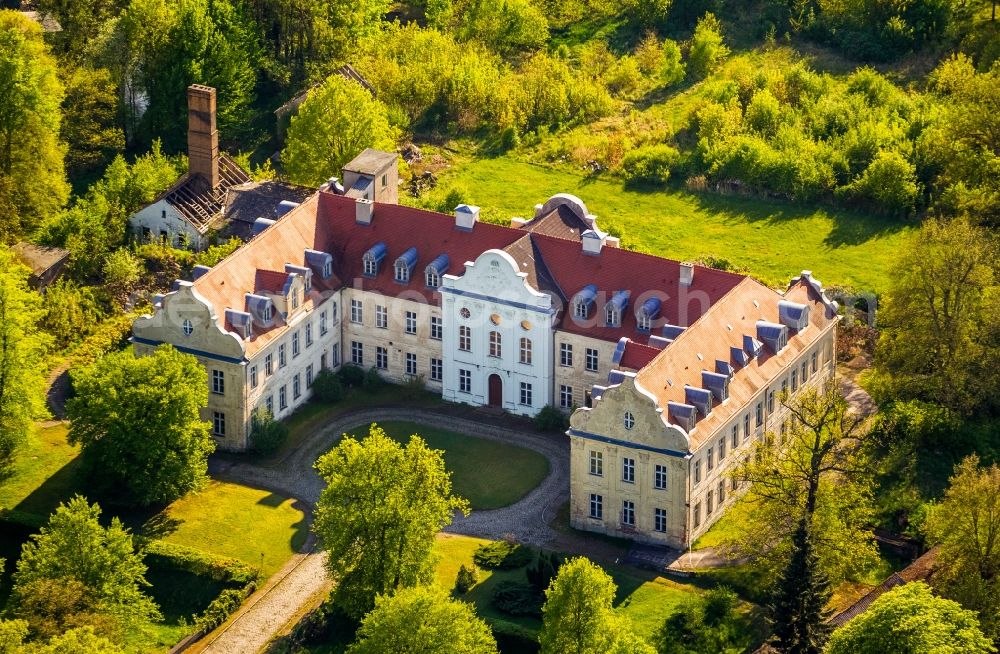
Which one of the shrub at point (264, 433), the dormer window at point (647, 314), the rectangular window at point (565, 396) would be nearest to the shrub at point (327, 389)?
the shrub at point (264, 433)

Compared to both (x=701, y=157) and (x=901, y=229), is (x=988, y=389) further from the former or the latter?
(x=701, y=157)

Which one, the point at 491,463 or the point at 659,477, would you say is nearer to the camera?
the point at 659,477

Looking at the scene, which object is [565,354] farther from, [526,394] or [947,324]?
[947,324]

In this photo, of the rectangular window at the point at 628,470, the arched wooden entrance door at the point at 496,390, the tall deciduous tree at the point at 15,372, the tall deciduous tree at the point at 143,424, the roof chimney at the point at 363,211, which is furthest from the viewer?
the roof chimney at the point at 363,211

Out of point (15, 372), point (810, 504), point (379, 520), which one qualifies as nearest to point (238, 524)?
point (379, 520)

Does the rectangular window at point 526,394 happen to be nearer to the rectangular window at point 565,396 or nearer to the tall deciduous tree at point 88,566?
the rectangular window at point 565,396
